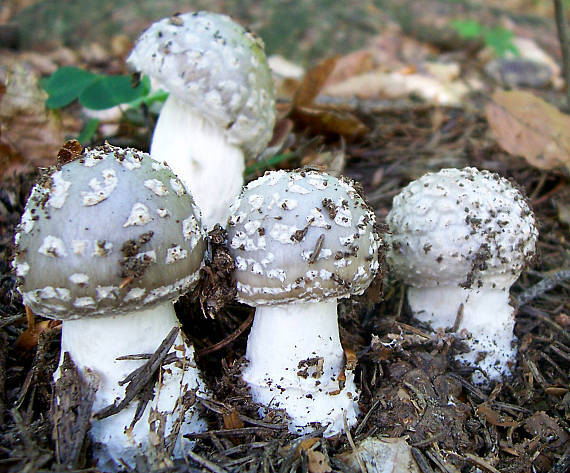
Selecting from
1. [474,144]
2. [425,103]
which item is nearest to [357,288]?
[474,144]

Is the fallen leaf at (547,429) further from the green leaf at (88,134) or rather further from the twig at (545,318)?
the green leaf at (88,134)

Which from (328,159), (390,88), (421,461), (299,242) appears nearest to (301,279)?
(299,242)

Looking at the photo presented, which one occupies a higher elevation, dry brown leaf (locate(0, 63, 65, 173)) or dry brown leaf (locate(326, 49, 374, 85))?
dry brown leaf (locate(0, 63, 65, 173))

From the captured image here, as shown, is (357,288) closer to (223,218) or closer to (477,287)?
(477,287)

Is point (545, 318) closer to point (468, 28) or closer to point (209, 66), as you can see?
point (209, 66)

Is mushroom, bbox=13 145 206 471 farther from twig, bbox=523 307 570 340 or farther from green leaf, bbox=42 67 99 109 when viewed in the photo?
twig, bbox=523 307 570 340

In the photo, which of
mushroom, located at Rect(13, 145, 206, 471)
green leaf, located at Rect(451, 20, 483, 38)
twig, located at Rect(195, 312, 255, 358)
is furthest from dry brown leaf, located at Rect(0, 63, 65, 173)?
green leaf, located at Rect(451, 20, 483, 38)
